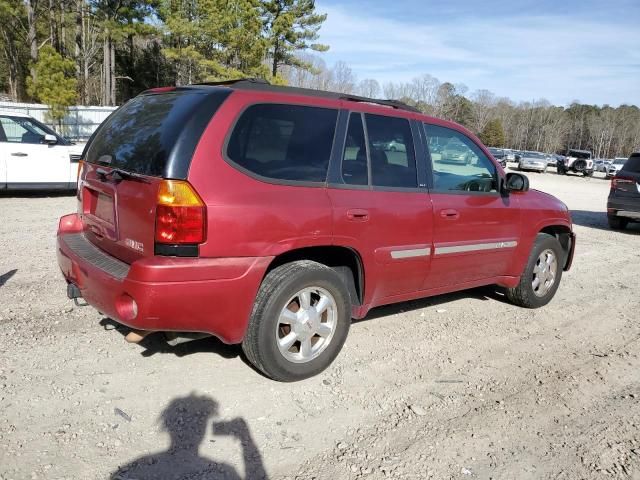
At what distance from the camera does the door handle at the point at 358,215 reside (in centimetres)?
359

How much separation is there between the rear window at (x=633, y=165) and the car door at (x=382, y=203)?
9275mm

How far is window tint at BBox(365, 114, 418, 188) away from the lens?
388 centimetres

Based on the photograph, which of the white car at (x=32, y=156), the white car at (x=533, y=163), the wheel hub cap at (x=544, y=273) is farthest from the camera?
the white car at (x=533, y=163)

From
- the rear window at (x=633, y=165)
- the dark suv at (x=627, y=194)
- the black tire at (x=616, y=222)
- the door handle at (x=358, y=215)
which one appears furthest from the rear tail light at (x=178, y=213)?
the black tire at (x=616, y=222)

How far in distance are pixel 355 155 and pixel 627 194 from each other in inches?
380

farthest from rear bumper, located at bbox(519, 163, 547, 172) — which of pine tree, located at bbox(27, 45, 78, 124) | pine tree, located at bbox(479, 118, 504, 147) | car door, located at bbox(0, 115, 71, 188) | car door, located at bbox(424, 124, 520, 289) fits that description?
pine tree, located at bbox(479, 118, 504, 147)

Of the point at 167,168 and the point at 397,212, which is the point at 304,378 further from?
the point at 167,168

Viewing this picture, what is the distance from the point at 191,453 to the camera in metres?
2.77

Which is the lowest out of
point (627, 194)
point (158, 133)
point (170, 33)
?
point (627, 194)

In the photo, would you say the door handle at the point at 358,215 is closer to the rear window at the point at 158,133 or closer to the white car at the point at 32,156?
the rear window at the point at 158,133

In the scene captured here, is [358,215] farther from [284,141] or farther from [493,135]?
[493,135]

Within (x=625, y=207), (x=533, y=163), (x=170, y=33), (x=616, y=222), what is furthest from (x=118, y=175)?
(x=533, y=163)

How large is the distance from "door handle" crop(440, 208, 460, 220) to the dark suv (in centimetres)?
841

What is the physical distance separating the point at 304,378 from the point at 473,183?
2.27 m
